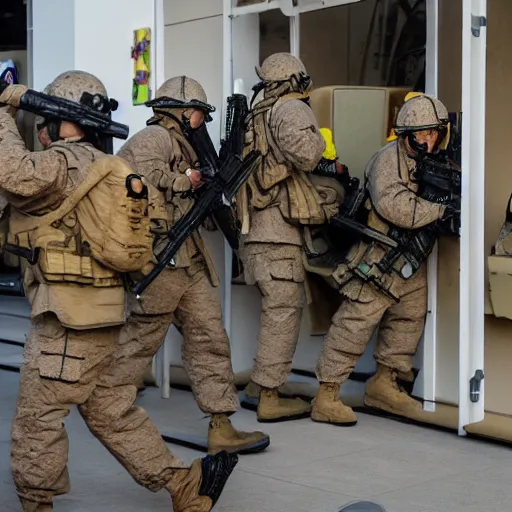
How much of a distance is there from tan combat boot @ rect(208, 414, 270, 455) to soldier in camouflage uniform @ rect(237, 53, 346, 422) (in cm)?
69

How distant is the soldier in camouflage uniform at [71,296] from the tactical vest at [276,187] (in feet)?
6.91

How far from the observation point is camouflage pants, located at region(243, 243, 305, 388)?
6676 millimetres

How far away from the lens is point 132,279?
4742 millimetres

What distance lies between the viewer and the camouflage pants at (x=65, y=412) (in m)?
4.39

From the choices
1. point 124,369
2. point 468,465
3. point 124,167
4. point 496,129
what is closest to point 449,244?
point 496,129

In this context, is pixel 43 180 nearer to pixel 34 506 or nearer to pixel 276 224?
pixel 34 506

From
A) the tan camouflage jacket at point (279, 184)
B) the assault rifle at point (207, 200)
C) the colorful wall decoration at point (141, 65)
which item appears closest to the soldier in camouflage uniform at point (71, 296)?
the assault rifle at point (207, 200)

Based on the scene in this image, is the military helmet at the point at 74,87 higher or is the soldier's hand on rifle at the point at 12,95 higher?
the military helmet at the point at 74,87

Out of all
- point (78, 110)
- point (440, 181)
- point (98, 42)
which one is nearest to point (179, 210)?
point (440, 181)

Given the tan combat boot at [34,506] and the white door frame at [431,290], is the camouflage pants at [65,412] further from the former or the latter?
the white door frame at [431,290]

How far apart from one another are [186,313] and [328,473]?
1.07m

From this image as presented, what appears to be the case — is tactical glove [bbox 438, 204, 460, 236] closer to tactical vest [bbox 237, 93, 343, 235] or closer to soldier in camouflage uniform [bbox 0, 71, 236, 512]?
tactical vest [bbox 237, 93, 343, 235]

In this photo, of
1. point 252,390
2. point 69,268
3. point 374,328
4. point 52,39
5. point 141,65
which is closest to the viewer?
point 69,268

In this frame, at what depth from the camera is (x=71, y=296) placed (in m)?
4.38
